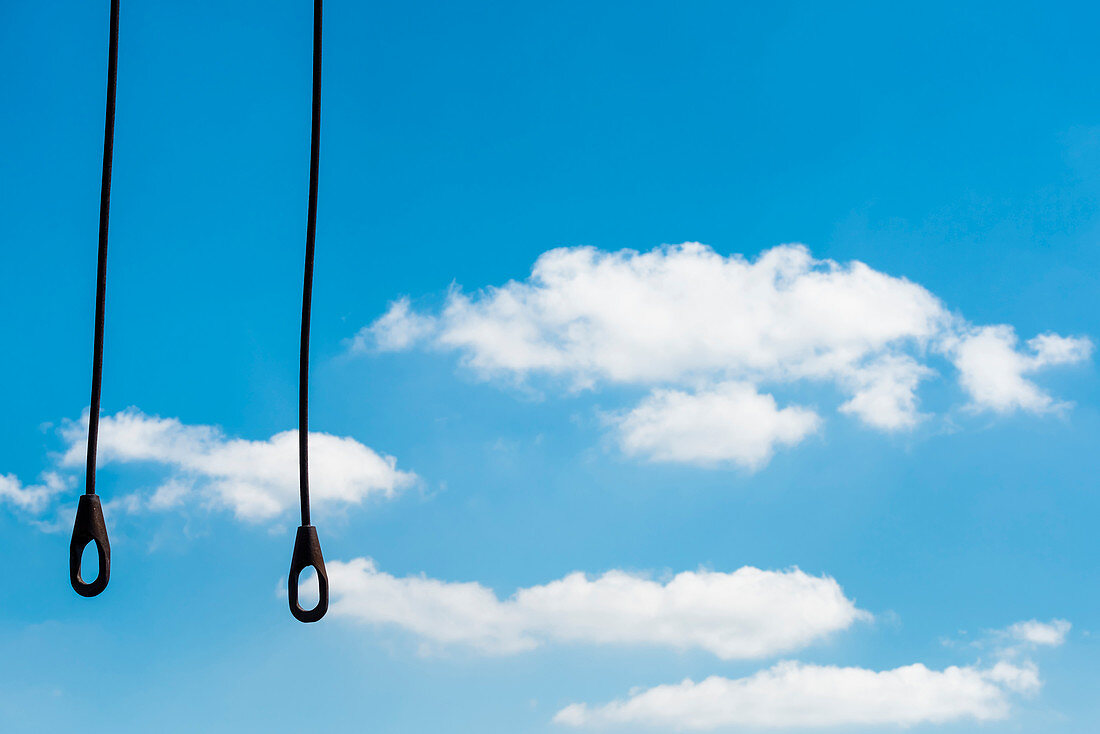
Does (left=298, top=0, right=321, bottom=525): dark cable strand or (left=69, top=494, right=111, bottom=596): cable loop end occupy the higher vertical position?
(left=298, top=0, right=321, bottom=525): dark cable strand

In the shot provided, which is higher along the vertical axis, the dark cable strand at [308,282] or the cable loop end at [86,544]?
the dark cable strand at [308,282]

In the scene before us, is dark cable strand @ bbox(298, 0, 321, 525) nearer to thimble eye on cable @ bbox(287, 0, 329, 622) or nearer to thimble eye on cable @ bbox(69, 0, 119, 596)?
thimble eye on cable @ bbox(287, 0, 329, 622)

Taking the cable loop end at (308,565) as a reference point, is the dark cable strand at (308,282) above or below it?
above

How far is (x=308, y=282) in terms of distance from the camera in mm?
6094

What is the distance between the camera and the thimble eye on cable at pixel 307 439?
586cm

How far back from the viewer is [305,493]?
599 centimetres

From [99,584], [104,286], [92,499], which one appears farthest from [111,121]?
[99,584]

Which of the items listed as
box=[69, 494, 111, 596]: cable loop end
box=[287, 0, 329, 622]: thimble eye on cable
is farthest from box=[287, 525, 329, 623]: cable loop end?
box=[69, 494, 111, 596]: cable loop end

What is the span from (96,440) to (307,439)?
44.1 inches

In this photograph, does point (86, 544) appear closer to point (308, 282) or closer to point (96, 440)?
point (96, 440)

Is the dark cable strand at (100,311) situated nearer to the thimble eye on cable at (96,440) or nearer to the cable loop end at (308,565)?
the thimble eye on cable at (96,440)

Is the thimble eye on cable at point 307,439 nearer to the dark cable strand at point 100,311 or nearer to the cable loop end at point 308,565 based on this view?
the cable loop end at point 308,565

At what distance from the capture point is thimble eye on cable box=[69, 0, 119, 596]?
5.48m

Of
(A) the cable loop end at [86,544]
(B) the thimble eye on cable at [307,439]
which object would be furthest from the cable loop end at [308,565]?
(A) the cable loop end at [86,544]
